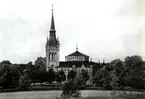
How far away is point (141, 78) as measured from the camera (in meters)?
5.46

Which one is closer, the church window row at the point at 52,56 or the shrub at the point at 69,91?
the shrub at the point at 69,91

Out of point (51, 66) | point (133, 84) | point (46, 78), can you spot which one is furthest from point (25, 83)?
point (51, 66)

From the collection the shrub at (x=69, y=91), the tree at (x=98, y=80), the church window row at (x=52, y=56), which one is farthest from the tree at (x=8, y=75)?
the church window row at (x=52, y=56)

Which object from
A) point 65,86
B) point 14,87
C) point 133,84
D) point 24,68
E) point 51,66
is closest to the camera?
point 133,84

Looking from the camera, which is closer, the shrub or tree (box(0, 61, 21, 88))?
the shrub

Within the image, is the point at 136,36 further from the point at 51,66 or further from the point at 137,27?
the point at 51,66

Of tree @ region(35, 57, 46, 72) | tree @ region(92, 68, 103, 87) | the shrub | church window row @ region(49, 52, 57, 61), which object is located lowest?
the shrub

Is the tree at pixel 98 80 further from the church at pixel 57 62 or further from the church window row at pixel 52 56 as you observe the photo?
the church window row at pixel 52 56

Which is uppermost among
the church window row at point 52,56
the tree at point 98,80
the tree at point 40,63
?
the church window row at point 52,56

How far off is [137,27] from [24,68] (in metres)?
12.1

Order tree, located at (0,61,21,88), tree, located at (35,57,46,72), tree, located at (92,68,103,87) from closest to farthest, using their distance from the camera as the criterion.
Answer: tree, located at (0,61,21,88)
tree, located at (92,68,103,87)
tree, located at (35,57,46,72)

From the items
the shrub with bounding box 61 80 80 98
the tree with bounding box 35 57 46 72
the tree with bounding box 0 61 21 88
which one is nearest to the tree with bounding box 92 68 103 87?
the tree with bounding box 0 61 21 88

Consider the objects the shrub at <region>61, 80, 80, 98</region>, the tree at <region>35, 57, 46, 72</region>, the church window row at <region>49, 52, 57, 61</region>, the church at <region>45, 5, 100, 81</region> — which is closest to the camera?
the shrub at <region>61, 80, 80, 98</region>

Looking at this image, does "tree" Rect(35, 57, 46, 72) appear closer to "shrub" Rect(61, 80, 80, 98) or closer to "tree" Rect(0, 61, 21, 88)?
"tree" Rect(0, 61, 21, 88)
